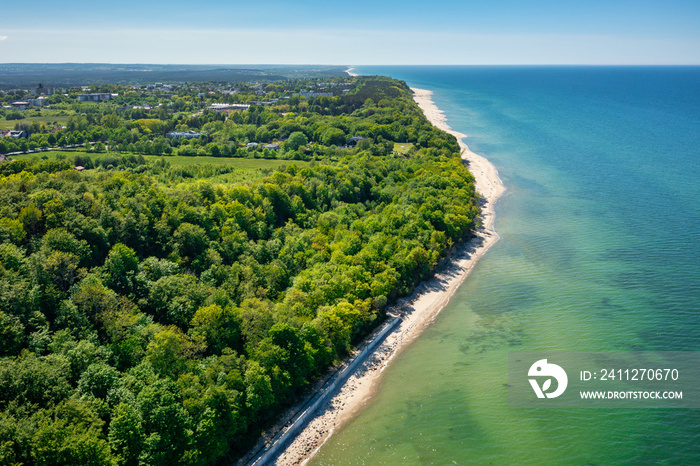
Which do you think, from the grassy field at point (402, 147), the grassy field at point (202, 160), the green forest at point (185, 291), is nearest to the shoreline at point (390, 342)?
the green forest at point (185, 291)

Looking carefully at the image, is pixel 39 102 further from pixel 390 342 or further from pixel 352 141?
pixel 390 342

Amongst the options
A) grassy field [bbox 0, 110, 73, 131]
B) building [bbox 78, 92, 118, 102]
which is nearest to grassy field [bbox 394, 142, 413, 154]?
grassy field [bbox 0, 110, 73, 131]

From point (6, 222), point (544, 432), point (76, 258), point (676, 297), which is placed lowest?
point (544, 432)

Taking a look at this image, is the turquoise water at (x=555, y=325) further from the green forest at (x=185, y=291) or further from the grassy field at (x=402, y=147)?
the grassy field at (x=402, y=147)

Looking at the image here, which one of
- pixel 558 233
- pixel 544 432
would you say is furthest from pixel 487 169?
pixel 544 432

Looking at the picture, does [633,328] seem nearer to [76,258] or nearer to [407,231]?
[407,231]

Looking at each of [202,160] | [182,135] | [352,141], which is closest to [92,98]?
[182,135]
